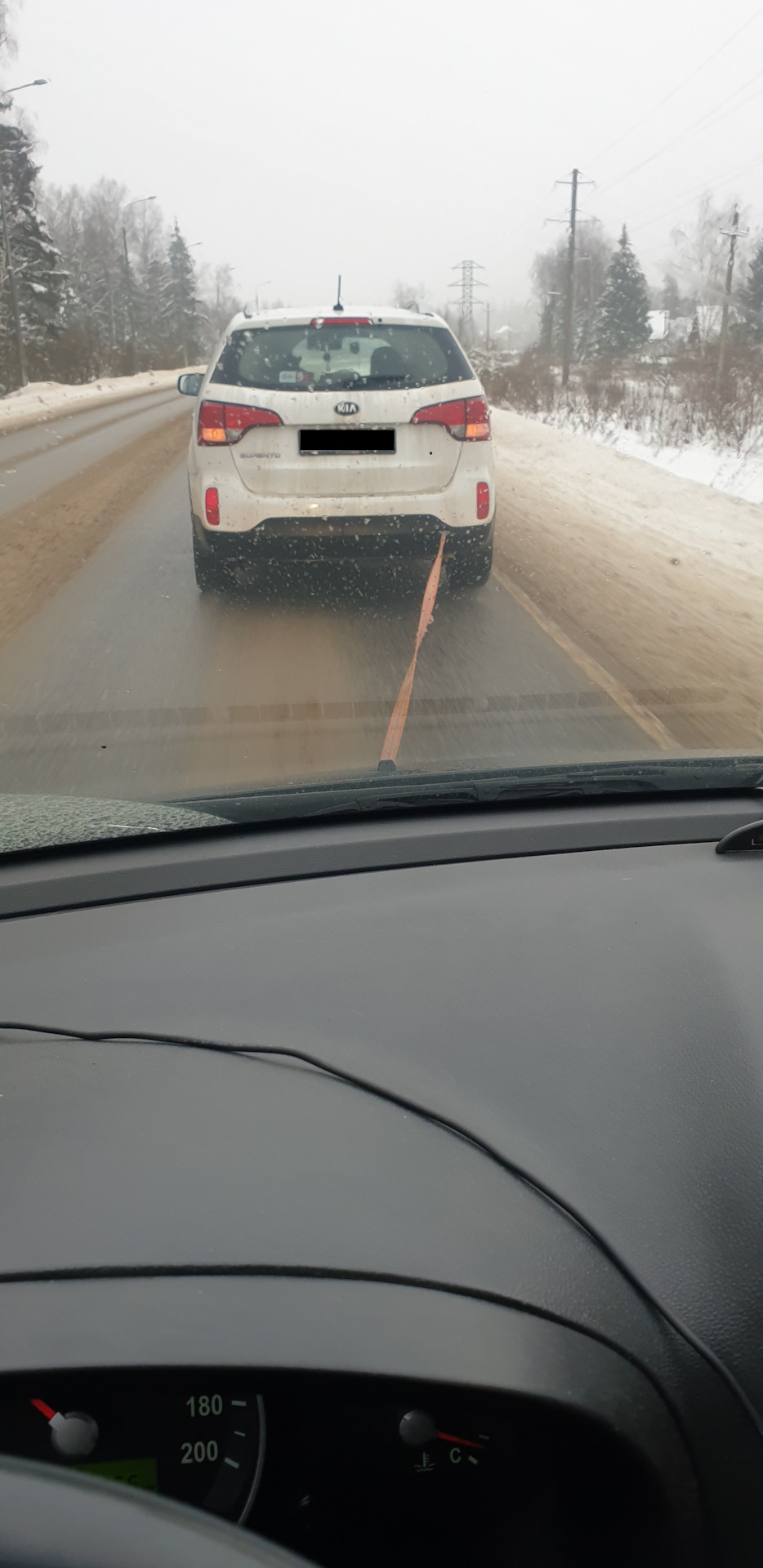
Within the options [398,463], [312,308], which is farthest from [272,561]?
[312,308]

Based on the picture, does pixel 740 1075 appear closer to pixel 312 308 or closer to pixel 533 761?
pixel 533 761

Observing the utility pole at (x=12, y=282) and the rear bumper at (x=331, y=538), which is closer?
the rear bumper at (x=331, y=538)

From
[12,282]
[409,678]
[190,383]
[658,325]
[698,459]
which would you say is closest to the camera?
[409,678]

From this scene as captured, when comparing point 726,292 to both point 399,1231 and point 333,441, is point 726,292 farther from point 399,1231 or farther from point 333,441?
point 399,1231

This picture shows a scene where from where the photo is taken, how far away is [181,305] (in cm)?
8244

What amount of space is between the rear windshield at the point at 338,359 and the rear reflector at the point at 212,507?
25.5 inches

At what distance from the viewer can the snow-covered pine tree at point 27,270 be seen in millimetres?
46188

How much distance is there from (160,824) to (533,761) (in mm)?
1094

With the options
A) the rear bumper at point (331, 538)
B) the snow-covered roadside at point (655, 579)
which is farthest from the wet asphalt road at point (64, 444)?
the rear bumper at point (331, 538)

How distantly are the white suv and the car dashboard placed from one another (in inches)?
190

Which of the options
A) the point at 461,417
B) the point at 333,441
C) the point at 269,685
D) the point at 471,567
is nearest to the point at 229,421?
the point at 333,441

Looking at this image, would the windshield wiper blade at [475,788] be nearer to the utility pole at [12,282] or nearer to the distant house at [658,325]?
the utility pole at [12,282]

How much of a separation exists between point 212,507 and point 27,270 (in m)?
53.4

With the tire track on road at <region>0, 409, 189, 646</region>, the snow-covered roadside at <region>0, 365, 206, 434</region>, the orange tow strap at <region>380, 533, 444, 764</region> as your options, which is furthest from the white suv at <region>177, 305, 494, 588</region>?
the snow-covered roadside at <region>0, 365, 206, 434</region>
